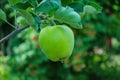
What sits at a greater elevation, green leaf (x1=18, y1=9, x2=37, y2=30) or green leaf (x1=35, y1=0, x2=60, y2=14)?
green leaf (x1=35, y1=0, x2=60, y2=14)

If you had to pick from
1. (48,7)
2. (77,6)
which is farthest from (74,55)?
(48,7)

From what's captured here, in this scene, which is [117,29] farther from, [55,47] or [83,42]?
[55,47]

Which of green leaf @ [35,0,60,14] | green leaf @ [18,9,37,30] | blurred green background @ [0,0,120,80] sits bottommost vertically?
blurred green background @ [0,0,120,80]

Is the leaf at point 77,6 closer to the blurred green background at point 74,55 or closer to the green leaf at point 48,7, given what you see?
the green leaf at point 48,7

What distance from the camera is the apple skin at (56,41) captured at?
81 cm

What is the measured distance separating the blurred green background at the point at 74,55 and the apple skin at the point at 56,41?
7.11 feet

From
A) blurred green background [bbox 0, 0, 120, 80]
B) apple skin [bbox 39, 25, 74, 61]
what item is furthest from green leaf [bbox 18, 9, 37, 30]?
blurred green background [bbox 0, 0, 120, 80]

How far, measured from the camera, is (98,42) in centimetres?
364

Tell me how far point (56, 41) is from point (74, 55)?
2522 millimetres

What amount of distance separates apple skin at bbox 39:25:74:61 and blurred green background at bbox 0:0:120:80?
85.3 inches

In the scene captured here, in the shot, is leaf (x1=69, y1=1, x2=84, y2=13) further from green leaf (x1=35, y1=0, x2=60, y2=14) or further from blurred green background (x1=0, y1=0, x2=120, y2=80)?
blurred green background (x1=0, y1=0, x2=120, y2=80)

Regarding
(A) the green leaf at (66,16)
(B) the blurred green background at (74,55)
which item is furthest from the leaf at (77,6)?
(B) the blurred green background at (74,55)

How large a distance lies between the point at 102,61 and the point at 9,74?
1.00m

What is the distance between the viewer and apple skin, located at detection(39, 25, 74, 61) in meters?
0.81
